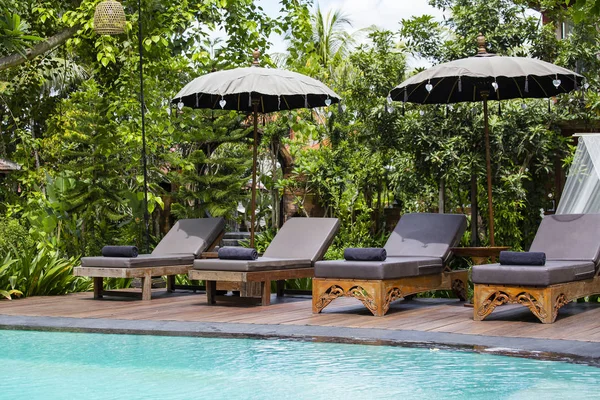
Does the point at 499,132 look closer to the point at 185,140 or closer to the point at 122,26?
the point at 122,26

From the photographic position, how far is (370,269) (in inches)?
288

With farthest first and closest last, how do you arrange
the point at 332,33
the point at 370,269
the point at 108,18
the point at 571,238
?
1. the point at 332,33
2. the point at 108,18
3. the point at 571,238
4. the point at 370,269

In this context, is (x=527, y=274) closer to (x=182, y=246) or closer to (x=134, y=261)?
(x=134, y=261)

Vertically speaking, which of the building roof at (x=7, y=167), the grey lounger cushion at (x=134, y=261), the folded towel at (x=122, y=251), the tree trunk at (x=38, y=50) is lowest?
the grey lounger cushion at (x=134, y=261)

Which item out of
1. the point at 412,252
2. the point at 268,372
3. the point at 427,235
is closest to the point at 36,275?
the point at 412,252

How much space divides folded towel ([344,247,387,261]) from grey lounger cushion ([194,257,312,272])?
1035 millimetres

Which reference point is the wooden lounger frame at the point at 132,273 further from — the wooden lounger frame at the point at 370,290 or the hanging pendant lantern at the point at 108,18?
the hanging pendant lantern at the point at 108,18

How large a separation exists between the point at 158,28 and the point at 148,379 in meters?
7.47

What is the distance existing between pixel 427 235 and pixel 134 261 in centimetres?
315

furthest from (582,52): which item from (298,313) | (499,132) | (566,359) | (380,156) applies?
(566,359)

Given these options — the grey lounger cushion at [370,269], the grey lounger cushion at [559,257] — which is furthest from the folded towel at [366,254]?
the grey lounger cushion at [559,257]

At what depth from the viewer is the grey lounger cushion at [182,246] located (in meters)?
8.95

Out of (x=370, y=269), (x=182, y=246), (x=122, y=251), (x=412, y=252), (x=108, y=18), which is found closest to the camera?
(x=370, y=269)

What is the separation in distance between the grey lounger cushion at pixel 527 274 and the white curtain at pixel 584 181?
2.08 m
